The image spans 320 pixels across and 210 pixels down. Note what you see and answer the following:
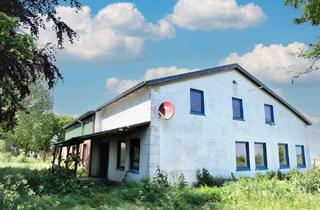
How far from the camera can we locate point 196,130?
15.6 m

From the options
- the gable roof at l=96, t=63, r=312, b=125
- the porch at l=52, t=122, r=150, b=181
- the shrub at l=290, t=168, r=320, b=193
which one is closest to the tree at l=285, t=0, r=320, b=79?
the shrub at l=290, t=168, r=320, b=193

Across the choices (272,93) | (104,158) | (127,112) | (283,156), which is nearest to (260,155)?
(283,156)

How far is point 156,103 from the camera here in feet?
47.1

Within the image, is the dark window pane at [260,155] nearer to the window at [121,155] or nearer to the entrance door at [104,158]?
the window at [121,155]

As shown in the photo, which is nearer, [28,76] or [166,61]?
[28,76]

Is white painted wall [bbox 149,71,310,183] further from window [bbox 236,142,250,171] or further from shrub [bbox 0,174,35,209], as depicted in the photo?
shrub [bbox 0,174,35,209]

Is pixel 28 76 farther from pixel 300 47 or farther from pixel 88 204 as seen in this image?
pixel 300 47

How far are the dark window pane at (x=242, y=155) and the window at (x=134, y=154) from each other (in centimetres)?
624

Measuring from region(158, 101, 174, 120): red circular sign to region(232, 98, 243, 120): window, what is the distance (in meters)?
5.76

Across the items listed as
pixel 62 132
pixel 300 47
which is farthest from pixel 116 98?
pixel 62 132

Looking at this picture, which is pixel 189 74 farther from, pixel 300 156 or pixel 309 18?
pixel 300 156

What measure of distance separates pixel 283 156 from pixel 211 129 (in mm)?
8236

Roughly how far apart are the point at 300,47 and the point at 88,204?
39.6ft

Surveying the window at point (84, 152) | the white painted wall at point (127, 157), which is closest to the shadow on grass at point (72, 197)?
the white painted wall at point (127, 157)
